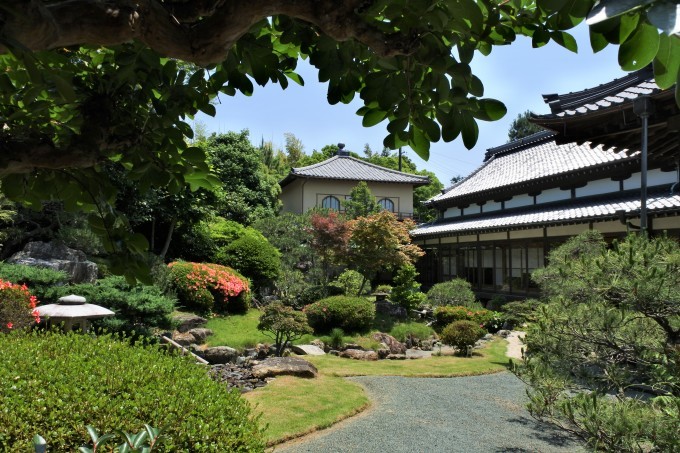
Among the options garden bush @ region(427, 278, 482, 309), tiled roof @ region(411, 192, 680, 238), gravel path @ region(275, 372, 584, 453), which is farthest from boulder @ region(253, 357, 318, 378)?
tiled roof @ region(411, 192, 680, 238)

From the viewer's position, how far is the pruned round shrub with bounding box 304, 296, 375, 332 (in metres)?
13.7

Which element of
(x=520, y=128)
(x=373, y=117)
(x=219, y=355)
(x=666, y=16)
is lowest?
(x=219, y=355)

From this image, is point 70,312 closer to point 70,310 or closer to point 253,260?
point 70,310

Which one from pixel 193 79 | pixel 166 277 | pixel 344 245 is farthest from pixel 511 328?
pixel 193 79

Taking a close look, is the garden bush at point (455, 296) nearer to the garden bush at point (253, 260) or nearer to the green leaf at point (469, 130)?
the garden bush at point (253, 260)

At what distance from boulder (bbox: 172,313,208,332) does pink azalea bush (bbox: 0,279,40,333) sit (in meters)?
4.61

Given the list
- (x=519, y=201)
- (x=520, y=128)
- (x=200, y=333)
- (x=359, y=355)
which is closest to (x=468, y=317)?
(x=359, y=355)

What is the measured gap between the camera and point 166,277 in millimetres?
13359

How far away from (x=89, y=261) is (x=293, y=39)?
12.6m

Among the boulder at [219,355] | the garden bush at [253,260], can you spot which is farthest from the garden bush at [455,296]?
the boulder at [219,355]

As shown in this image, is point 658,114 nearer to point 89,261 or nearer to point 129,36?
point 129,36

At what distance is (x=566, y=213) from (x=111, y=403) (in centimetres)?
1493

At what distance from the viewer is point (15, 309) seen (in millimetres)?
7422

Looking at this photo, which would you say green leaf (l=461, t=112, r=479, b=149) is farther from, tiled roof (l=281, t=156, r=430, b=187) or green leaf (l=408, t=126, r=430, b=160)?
tiled roof (l=281, t=156, r=430, b=187)
